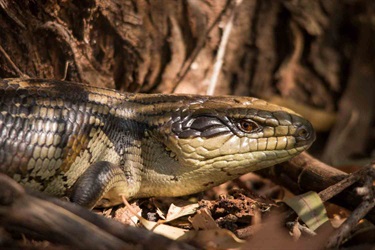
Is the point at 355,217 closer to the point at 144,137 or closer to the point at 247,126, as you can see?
the point at 247,126

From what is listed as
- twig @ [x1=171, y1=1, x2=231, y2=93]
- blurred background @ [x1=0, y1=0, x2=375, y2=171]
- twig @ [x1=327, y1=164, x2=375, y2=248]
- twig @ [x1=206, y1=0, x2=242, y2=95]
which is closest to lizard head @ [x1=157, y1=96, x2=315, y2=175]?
twig @ [x1=327, y1=164, x2=375, y2=248]

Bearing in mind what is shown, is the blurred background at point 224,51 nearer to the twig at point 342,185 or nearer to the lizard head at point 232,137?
the lizard head at point 232,137

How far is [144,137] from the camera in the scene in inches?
162

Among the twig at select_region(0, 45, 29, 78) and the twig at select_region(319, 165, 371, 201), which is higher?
the twig at select_region(0, 45, 29, 78)

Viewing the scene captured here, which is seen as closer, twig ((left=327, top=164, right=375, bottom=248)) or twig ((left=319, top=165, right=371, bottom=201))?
twig ((left=327, top=164, right=375, bottom=248))

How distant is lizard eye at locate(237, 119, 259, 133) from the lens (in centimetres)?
412

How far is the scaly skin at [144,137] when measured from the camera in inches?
150

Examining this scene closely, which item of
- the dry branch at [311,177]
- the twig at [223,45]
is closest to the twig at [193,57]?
the twig at [223,45]

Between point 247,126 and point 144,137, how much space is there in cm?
73

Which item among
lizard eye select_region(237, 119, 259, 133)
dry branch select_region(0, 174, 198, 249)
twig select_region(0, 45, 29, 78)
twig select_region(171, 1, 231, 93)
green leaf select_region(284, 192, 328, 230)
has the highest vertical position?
twig select_region(171, 1, 231, 93)

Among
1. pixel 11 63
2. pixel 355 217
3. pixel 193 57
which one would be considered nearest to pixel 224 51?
pixel 193 57

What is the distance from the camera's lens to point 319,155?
684 cm

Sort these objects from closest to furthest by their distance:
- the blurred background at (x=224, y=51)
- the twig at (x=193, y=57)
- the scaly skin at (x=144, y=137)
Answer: the scaly skin at (x=144, y=137) → the blurred background at (x=224, y=51) → the twig at (x=193, y=57)

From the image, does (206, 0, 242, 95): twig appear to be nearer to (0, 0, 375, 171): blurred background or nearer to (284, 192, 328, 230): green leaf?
(0, 0, 375, 171): blurred background
